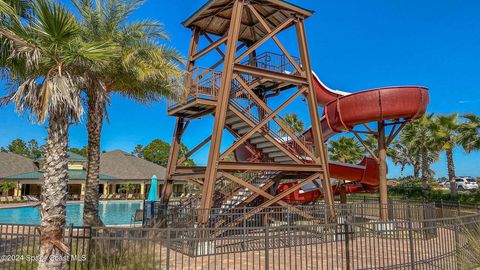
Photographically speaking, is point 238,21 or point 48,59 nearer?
point 48,59

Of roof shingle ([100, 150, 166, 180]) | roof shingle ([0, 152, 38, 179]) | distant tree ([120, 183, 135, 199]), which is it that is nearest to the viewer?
roof shingle ([0, 152, 38, 179])

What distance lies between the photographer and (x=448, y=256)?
8977 mm

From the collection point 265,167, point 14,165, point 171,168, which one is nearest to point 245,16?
point 265,167

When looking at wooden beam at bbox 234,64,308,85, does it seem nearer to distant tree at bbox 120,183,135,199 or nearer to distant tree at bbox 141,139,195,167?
distant tree at bbox 120,183,135,199

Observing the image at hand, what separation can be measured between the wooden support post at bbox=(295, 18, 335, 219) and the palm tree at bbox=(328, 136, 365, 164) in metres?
26.0

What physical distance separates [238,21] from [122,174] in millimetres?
35337

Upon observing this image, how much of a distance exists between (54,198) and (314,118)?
11.5 meters

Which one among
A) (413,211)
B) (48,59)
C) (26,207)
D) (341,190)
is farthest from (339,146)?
(48,59)

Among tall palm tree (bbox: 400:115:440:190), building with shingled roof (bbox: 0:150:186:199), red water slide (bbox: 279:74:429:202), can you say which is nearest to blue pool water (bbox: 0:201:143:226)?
building with shingled roof (bbox: 0:150:186:199)

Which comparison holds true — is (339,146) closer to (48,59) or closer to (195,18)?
(195,18)

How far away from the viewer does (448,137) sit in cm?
2978

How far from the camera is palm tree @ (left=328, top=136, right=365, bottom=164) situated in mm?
41844

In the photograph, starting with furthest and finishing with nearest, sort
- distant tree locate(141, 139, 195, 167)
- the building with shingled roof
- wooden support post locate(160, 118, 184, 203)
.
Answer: distant tree locate(141, 139, 195, 167) < the building with shingled roof < wooden support post locate(160, 118, 184, 203)

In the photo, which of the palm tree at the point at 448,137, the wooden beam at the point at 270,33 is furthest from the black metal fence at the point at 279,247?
the palm tree at the point at 448,137
